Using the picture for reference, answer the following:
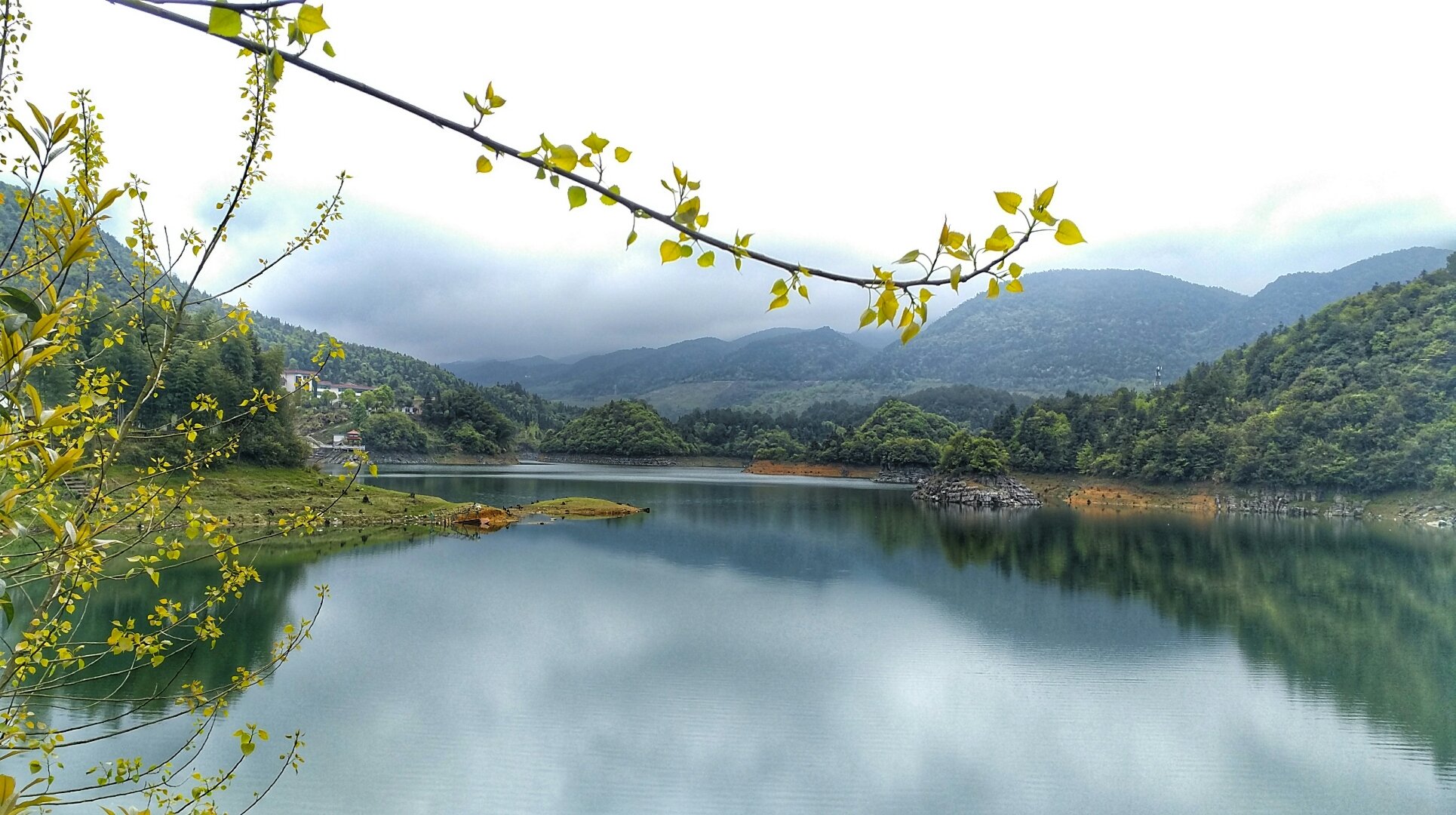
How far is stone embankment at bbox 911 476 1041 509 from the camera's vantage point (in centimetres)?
5350

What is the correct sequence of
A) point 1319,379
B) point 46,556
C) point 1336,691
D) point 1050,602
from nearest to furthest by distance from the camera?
point 46,556 → point 1336,691 → point 1050,602 → point 1319,379

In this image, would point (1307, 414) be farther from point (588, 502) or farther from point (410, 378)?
point (410, 378)

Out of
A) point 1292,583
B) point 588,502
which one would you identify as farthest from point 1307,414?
point 588,502

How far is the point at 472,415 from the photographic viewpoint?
3415 inches

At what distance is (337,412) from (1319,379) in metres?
91.6

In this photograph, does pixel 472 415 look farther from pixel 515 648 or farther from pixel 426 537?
pixel 515 648

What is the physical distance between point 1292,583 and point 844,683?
739 inches

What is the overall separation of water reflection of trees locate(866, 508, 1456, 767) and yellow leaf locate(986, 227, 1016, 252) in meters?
14.0

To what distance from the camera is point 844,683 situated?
12938 millimetres

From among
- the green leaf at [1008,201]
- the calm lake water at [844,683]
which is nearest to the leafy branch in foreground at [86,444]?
the green leaf at [1008,201]

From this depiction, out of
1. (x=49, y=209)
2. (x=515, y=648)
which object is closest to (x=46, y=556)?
(x=49, y=209)

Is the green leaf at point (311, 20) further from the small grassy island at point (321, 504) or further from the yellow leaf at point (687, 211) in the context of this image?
the small grassy island at point (321, 504)

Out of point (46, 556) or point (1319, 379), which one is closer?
point (46, 556)

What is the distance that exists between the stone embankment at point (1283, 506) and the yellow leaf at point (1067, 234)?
59.4 m
